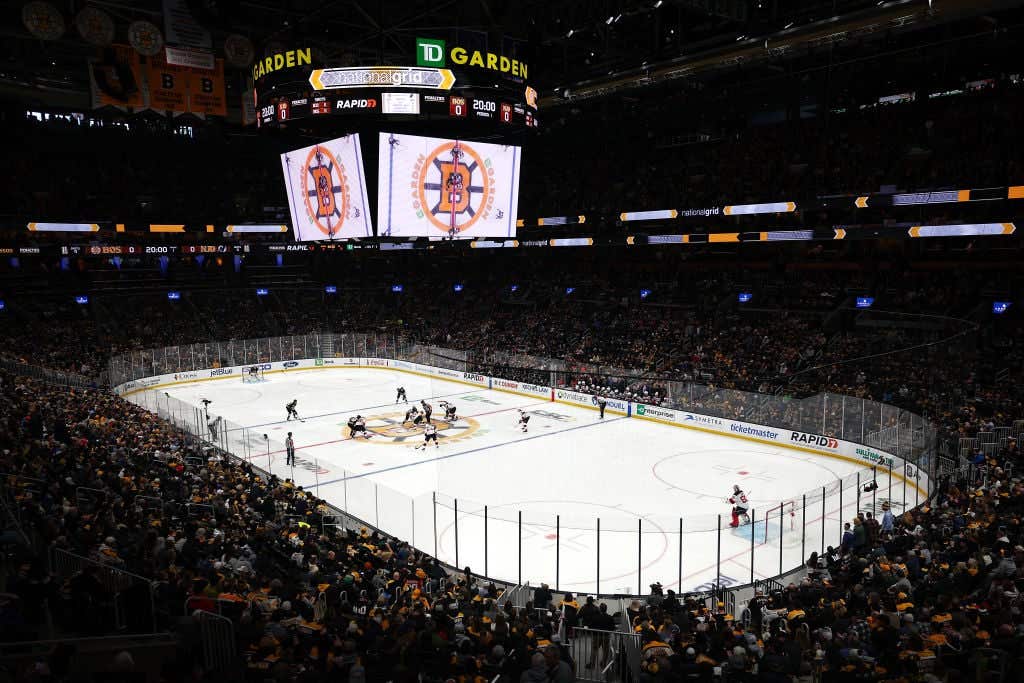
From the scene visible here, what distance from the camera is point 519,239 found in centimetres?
4600

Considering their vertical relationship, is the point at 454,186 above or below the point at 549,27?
below

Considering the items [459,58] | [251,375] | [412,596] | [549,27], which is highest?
[549,27]

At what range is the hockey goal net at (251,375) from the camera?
126ft

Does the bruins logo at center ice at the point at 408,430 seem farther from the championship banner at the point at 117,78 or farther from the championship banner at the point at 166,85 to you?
the championship banner at the point at 117,78

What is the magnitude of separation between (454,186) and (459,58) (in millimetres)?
3956

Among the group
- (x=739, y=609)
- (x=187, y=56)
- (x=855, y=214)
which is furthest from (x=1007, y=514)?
(x=187, y=56)

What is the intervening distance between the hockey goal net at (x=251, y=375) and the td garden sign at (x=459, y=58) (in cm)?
2407

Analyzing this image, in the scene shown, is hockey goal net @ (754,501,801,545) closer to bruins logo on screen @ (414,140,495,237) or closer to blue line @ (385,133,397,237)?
bruins logo on screen @ (414,140,495,237)

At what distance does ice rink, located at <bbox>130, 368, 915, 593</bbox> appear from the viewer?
1449 centimetres

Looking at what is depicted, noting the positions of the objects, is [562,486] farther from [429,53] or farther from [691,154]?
[691,154]

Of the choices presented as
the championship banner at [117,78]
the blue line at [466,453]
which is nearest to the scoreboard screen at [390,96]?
the championship banner at [117,78]

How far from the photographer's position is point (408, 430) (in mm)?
27125

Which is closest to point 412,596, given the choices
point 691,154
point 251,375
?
point 251,375

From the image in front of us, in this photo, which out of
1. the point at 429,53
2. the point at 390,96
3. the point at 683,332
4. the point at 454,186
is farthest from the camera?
the point at 683,332
